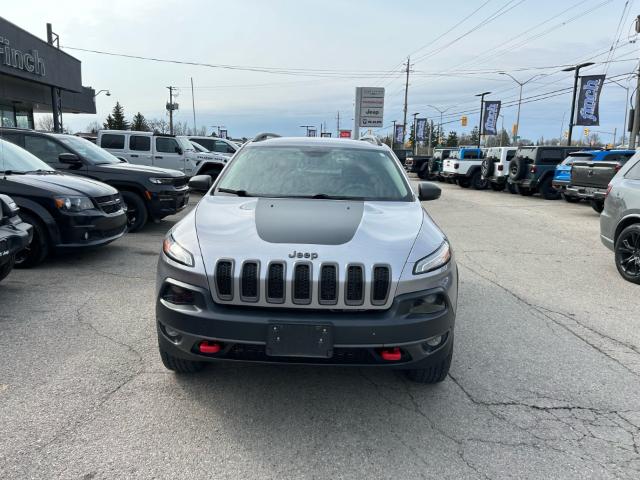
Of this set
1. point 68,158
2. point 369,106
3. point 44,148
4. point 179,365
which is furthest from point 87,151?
point 369,106

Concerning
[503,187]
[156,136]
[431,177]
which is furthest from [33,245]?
[431,177]

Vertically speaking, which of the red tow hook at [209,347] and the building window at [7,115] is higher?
the building window at [7,115]

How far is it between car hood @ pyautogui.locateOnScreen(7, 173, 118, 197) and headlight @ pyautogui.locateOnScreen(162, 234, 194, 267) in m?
3.91

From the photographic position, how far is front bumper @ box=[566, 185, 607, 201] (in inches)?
498

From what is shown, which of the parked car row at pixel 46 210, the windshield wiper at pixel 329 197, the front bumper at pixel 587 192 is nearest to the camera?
the windshield wiper at pixel 329 197

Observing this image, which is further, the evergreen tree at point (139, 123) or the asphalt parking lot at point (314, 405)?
the evergreen tree at point (139, 123)

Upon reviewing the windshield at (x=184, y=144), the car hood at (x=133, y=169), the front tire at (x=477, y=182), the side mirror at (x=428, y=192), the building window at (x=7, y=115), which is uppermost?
the building window at (x=7, y=115)

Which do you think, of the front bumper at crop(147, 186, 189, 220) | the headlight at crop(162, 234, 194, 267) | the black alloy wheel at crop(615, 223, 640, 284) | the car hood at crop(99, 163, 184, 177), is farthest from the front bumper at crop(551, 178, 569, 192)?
the headlight at crop(162, 234, 194, 267)

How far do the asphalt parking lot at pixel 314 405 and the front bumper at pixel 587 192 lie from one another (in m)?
8.49

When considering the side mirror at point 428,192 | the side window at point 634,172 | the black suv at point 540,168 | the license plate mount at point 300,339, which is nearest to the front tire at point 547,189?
the black suv at point 540,168

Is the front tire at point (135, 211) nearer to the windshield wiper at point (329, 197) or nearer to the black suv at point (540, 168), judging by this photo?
the windshield wiper at point (329, 197)

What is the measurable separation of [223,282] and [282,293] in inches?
13.6

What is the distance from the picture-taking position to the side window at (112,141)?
48.1ft

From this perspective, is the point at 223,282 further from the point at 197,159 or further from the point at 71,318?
the point at 197,159
